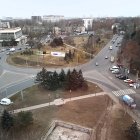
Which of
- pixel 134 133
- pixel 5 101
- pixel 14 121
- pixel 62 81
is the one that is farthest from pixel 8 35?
pixel 134 133

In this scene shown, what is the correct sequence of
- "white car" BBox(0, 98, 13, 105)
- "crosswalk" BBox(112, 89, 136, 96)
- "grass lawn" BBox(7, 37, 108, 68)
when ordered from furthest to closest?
"grass lawn" BBox(7, 37, 108, 68) → "crosswalk" BBox(112, 89, 136, 96) → "white car" BBox(0, 98, 13, 105)

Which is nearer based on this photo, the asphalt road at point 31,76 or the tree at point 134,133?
the tree at point 134,133

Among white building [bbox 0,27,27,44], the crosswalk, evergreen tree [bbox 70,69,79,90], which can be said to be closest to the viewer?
the crosswalk

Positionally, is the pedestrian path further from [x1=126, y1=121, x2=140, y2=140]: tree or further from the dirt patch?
[x1=126, y1=121, x2=140, y2=140]: tree

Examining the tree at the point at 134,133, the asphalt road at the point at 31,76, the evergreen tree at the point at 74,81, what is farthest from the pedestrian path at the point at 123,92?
the tree at the point at 134,133

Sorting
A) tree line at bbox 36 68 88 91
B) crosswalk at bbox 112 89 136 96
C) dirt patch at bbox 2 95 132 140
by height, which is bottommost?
dirt patch at bbox 2 95 132 140

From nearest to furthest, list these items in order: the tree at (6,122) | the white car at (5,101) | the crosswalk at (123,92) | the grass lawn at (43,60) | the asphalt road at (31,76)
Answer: the tree at (6,122) < the white car at (5,101) < the crosswalk at (123,92) < the asphalt road at (31,76) < the grass lawn at (43,60)

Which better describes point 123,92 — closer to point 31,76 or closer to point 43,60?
point 31,76

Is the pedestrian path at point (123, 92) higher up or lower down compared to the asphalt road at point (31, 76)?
lower down

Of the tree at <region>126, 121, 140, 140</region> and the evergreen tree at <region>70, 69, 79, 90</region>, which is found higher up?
the evergreen tree at <region>70, 69, 79, 90</region>

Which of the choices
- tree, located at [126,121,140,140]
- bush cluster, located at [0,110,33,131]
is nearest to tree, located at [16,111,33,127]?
bush cluster, located at [0,110,33,131]

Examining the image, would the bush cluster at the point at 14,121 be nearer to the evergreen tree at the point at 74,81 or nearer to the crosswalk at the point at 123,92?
the evergreen tree at the point at 74,81
